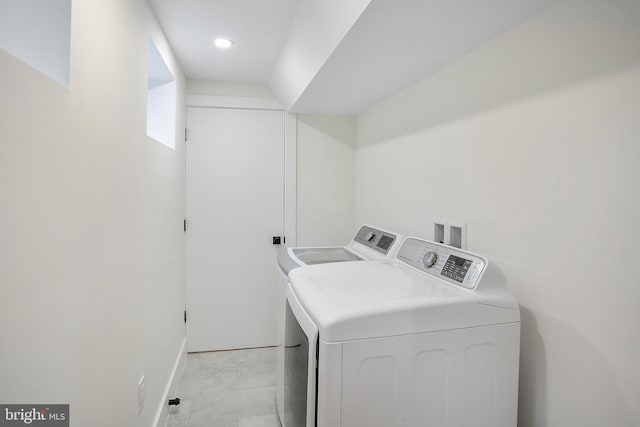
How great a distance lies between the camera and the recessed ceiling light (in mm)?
2045

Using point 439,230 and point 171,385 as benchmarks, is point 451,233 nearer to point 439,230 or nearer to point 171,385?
point 439,230

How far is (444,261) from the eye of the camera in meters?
1.35

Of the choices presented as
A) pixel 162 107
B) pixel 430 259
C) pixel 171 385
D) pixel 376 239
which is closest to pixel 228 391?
pixel 171 385

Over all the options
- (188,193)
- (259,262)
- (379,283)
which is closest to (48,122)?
(379,283)

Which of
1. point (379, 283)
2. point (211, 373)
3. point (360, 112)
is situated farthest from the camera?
point (360, 112)

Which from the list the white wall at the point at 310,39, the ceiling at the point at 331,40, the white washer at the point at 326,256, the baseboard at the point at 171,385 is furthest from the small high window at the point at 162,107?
the baseboard at the point at 171,385

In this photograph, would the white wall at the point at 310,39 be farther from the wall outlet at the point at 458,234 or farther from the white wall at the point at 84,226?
the wall outlet at the point at 458,234

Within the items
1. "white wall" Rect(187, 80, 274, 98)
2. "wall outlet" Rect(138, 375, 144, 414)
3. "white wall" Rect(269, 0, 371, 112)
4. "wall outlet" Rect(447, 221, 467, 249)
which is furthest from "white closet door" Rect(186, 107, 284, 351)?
"wall outlet" Rect(447, 221, 467, 249)

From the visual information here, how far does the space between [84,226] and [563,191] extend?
1429mm

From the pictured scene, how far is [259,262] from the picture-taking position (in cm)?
286

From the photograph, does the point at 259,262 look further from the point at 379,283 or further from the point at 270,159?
the point at 379,283

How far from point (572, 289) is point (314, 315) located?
0.77 metres

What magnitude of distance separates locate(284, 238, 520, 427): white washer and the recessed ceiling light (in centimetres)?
161

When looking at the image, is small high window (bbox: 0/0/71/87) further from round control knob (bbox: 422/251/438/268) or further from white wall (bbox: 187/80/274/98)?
white wall (bbox: 187/80/274/98)
